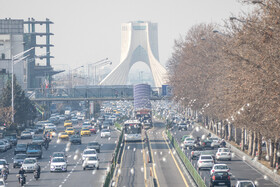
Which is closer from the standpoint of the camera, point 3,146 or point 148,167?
point 148,167

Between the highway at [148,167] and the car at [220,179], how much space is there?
2.17 meters

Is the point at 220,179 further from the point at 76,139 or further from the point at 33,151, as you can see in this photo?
the point at 76,139

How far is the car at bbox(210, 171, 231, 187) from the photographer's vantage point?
4050 centimetres

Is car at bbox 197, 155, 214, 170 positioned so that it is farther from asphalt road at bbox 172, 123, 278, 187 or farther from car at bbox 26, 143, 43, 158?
car at bbox 26, 143, 43, 158

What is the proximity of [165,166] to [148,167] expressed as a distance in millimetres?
1579

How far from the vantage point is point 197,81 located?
95.1 m

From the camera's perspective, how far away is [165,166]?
54031mm

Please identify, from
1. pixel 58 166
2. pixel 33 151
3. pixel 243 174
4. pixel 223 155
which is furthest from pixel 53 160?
pixel 223 155

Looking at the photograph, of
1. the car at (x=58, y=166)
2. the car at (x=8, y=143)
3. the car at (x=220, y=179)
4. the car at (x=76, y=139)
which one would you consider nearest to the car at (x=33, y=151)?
the car at (x=58, y=166)

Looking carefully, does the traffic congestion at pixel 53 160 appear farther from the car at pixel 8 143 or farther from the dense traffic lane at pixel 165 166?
the dense traffic lane at pixel 165 166

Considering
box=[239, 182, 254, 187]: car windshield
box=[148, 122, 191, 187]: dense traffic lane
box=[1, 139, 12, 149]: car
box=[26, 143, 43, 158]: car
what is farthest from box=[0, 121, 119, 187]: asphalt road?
box=[239, 182, 254, 187]: car windshield

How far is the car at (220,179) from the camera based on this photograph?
133 ft

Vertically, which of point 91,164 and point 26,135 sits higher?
point 26,135

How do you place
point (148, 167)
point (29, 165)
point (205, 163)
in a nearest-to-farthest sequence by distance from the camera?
1. point (29, 165)
2. point (205, 163)
3. point (148, 167)
